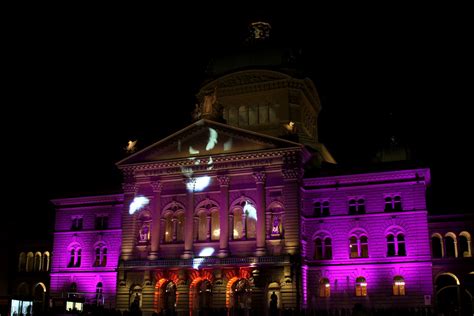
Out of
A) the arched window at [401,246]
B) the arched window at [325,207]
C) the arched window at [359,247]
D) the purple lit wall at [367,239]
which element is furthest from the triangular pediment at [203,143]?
the arched window at [401,246]

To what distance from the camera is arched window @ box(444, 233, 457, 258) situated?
57.6m

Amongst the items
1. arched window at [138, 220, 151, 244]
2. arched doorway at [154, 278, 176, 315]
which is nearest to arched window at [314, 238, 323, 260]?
arched doorway at [154, 278, 176, 315]

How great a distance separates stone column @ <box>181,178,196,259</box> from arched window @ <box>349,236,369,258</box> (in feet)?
48.1

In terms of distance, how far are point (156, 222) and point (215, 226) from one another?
5.79 meters

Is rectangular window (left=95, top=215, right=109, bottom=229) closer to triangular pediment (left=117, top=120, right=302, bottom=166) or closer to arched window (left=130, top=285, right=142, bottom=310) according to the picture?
triangular pediment (left=117, top=120, right=302, bottom=166)

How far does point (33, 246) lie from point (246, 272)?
3024 centimetres

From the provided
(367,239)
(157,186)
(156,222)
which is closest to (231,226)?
(156,222)

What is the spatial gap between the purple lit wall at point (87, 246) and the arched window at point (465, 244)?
33816 mm

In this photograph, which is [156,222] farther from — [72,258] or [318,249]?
[318,249]

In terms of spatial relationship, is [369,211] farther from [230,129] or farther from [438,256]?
[230,129]

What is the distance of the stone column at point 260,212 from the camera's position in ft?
176

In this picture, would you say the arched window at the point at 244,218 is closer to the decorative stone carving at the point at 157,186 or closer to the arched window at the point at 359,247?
the decorative stone carving at the point at 157,186

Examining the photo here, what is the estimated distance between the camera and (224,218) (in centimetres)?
5575

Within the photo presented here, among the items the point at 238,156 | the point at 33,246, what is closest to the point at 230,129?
the point at 238,156
